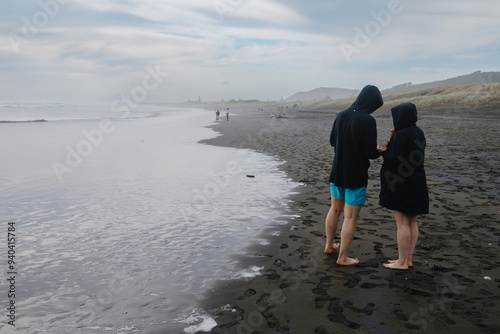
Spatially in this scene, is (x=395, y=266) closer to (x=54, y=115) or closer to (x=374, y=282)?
(x=374, y=282)

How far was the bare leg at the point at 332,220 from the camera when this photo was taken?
517cm

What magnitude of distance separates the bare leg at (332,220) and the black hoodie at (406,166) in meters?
0.72

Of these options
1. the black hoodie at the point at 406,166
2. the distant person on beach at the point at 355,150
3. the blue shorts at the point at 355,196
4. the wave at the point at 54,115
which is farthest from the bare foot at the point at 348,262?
the wave at the point at 54,115

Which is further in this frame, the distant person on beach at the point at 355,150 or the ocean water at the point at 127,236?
the distant person on beach at the point at 355,150

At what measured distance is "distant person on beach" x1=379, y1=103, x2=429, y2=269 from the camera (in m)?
4.57

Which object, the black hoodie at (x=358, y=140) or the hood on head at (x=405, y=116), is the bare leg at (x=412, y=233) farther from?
the hood on head at (x=405, y=116)

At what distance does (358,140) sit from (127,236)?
4.27 metres

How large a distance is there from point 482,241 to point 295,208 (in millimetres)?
3595

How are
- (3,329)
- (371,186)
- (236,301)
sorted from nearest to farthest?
(3,329) < (236,301) < (371,186)

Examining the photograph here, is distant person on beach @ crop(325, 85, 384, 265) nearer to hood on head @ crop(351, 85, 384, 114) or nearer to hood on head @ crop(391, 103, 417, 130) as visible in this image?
hood on head @ crop(351, 85, 384, 114)

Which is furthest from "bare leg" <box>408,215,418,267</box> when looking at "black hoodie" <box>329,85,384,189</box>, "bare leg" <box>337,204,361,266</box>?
"black hoodie" <box>329,85,384,189</box>

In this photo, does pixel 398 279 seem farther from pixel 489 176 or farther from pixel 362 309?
pixel 489 176

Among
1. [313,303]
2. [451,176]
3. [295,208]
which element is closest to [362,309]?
[313,303]

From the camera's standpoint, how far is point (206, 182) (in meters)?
10.9
